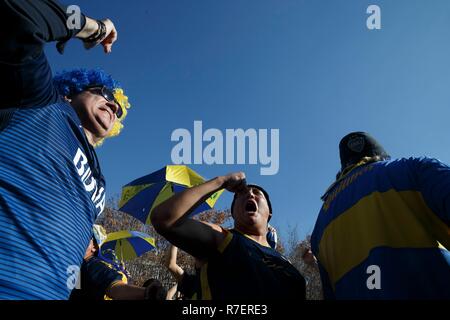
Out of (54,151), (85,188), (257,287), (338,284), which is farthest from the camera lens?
(338,284)

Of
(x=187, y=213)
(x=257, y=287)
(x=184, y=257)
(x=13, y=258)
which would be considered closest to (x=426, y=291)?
(x=257, y=287)

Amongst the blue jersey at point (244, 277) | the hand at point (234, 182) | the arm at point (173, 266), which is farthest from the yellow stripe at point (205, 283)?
the arm at point (173, 266)

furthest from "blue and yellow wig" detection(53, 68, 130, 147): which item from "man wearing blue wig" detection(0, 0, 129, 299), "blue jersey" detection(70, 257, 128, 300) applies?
"blue jersey" detection(70, 257, 128, 300)

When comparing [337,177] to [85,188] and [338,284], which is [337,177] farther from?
[85,188]

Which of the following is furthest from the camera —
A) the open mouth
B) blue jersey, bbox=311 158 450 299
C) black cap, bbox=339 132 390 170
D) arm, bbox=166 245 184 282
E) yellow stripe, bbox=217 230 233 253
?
arm, bbox=166 245 184 282

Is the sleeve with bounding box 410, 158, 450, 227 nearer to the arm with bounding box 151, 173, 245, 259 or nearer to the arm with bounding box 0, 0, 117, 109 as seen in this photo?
the arm with bounding box 151, 173, 245, 259

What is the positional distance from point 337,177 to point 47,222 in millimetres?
2097

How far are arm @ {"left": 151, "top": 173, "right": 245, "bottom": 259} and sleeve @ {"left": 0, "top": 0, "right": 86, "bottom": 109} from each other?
36.8 inches

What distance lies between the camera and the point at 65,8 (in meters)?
1.33

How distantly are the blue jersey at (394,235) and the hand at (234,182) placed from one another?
0.66 meters

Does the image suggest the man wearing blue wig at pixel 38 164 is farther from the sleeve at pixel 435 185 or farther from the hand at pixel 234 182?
the sleeve at pixel 435 185

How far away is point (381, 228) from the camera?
197 centimetres

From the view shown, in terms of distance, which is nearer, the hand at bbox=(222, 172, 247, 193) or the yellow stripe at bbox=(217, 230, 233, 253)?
the yellow stripe at bbox=(217, 230, 233, 253)

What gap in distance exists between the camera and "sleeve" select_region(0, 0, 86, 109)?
1.11 meters
